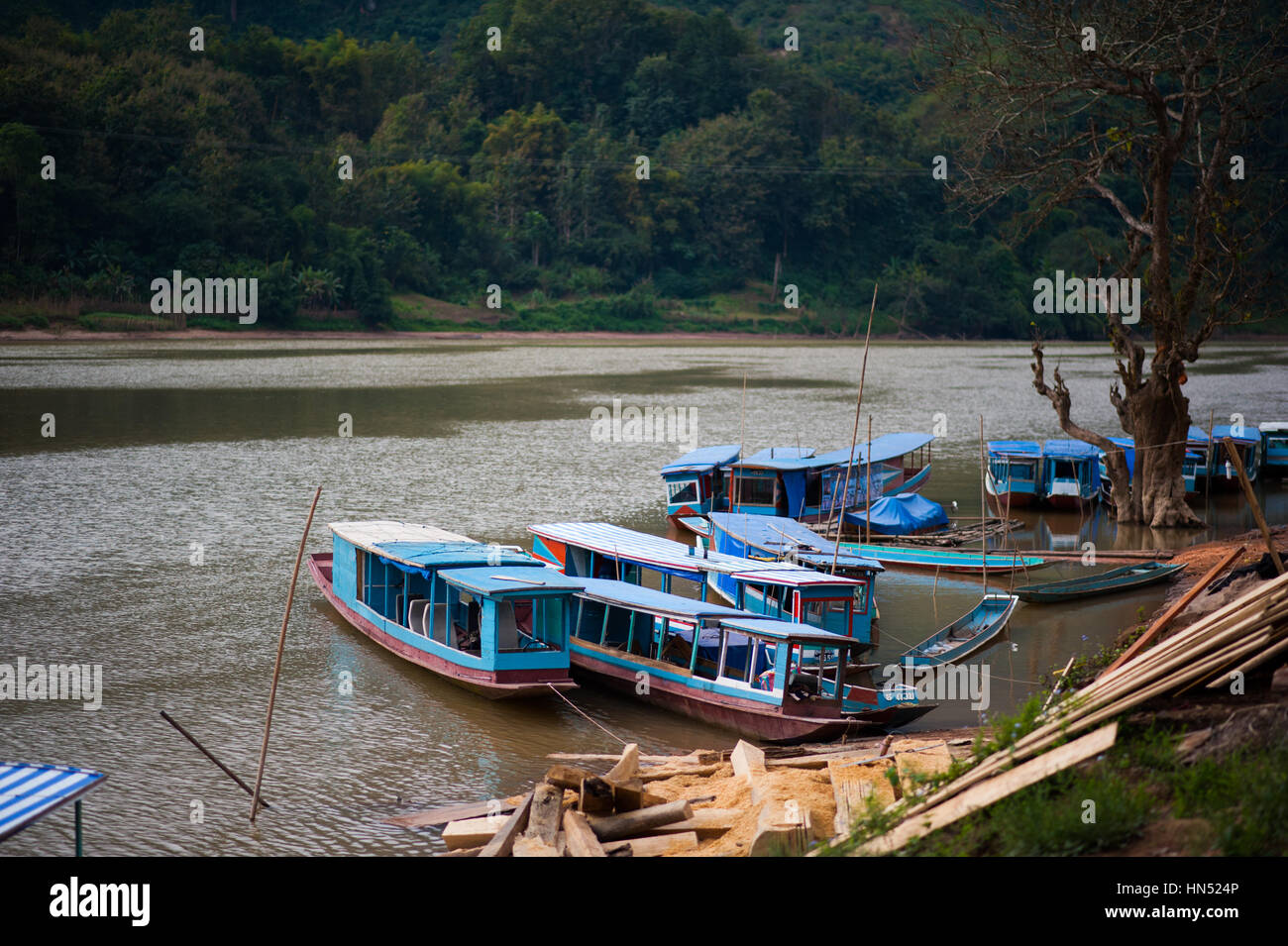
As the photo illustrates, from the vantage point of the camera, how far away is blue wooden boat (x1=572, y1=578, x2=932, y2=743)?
13953 millimetres

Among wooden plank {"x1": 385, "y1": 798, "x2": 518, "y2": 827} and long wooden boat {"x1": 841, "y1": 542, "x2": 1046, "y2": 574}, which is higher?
long wooden boat {"x1": 841, "y1": 542, "x2": 1046, "y2": 574}

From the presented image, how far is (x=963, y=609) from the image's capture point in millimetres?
21172

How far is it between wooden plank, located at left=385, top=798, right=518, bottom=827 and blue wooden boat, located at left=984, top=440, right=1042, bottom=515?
22.5 m

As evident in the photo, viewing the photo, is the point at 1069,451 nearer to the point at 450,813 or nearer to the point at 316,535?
the point at 316,535

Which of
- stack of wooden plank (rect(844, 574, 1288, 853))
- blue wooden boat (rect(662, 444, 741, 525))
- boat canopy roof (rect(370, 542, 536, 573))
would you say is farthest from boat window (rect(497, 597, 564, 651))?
blue wooden boat (rect(662, 444, 741, 525))

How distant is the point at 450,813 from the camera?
11.7 metres

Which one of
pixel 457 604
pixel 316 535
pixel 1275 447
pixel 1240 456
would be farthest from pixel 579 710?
pixel 1275 447

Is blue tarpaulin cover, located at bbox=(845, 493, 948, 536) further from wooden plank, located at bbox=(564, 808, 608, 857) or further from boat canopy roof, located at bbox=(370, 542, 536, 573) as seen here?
wooden plank, located at bbox=(564, 808, 608, 857)

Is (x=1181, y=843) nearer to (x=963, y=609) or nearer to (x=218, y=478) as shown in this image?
(x=963, y=609)

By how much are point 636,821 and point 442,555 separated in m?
7.81

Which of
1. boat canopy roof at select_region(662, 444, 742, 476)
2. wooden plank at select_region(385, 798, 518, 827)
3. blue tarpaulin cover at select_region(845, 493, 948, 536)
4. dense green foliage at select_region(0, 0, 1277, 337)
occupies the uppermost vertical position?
dense green foliage at select_region(0, 0, 1277, 337)
